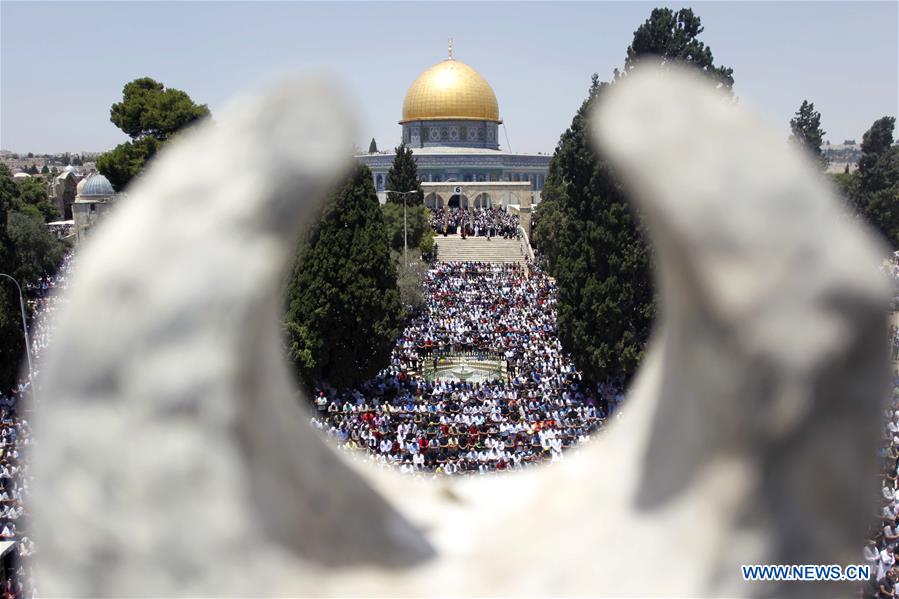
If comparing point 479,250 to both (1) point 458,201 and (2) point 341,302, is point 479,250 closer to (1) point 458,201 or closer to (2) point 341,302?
(1) point 458,201

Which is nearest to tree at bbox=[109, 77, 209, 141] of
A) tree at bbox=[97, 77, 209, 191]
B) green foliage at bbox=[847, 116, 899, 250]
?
tree at bbox=[97, 77, 209, 191]

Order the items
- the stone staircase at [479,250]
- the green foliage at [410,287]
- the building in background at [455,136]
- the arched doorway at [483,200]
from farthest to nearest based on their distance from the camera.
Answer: the building in background at [455,136]
the arched doorway at [483,200]
the stone staircase at [479,250]
the green foliage at [410,287]

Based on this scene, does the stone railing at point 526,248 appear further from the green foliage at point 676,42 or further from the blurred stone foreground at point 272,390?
the blurred stone foreground at point 272,390

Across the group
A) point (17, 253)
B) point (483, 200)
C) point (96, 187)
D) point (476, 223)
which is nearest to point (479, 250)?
point (476, 223)

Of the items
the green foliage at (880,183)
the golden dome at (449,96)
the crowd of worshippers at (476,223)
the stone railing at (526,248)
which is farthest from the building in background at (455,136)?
the green foliage at (880,183)

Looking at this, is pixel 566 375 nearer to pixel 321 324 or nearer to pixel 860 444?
pixel 321 324
